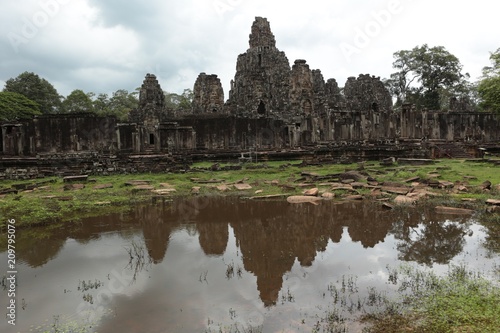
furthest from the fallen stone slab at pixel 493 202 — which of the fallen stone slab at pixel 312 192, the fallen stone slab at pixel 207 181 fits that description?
the fallen stone slab at pixel 207 181

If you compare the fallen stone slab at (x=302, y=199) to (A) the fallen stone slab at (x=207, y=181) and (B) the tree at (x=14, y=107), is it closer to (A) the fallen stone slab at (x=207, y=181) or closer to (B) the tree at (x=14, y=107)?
(A) the fallen stone slab at (x=207, y=181)

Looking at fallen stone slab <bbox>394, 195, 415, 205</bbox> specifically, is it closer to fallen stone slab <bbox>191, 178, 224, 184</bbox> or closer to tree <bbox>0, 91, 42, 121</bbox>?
fallen stone slab <bbox>191, 178, 224, 184</bbox>

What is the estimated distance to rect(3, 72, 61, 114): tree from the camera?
43594mm

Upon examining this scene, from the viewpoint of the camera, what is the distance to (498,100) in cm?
2770

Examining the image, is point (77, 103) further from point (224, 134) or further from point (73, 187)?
point (73, 187)

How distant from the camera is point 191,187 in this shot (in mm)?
14555

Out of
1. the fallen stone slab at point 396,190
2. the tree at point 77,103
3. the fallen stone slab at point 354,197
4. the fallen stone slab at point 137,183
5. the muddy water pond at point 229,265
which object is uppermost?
the tree at point 77,103

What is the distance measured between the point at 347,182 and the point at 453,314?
10.1 m

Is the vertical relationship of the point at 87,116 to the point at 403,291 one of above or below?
above

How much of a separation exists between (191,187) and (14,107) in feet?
107

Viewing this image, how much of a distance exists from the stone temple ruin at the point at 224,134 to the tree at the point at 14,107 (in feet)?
44.8

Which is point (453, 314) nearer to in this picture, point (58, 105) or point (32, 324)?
point (32, 324)

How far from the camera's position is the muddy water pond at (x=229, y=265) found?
429 centimetres

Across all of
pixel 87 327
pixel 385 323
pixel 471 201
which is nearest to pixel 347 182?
pixel 471 201
